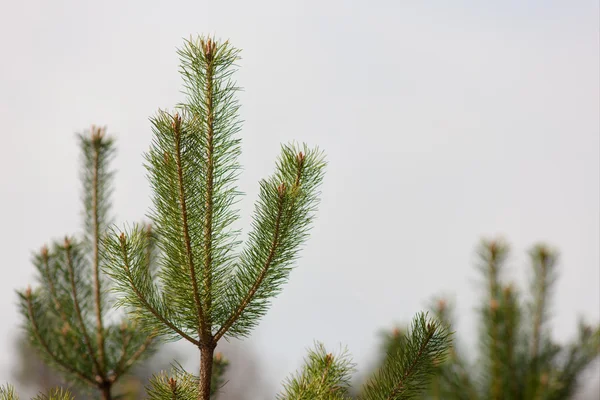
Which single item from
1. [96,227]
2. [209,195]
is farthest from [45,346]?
[209,195]

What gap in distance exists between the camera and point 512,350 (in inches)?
122

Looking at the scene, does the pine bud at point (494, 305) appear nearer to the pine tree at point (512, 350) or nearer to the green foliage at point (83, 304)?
the pine tree at point (512, 350)

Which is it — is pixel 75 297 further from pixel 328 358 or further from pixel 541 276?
pixel 541 276

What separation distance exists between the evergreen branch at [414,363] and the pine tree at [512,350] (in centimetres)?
99

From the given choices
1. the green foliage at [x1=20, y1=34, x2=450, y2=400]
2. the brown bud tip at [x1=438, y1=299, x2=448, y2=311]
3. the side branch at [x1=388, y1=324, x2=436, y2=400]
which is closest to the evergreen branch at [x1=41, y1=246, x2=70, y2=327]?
the green foliage at [x1=20, y1=34, x2=450, y2=400]

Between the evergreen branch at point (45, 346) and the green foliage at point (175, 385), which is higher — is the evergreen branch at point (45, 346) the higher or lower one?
the higher one

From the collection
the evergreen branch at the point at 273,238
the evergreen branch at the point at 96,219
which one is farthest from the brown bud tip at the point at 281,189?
the evergreen branch at the point at 96,219

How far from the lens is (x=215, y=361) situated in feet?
8.02

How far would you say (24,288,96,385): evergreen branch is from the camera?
263cm

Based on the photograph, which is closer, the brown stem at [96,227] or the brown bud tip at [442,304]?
the brown stem at [96,227]

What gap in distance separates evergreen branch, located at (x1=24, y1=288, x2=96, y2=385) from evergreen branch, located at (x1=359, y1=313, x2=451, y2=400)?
1353mm

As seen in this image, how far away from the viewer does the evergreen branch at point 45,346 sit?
2635 mm

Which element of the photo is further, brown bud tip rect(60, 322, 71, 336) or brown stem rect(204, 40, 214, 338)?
brown bud tip rect(60, 322, 71, 336)

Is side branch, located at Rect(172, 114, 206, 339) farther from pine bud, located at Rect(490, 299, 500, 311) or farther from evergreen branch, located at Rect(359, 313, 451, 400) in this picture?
pine bud, located at Rect(490, 299, 500, 311)
